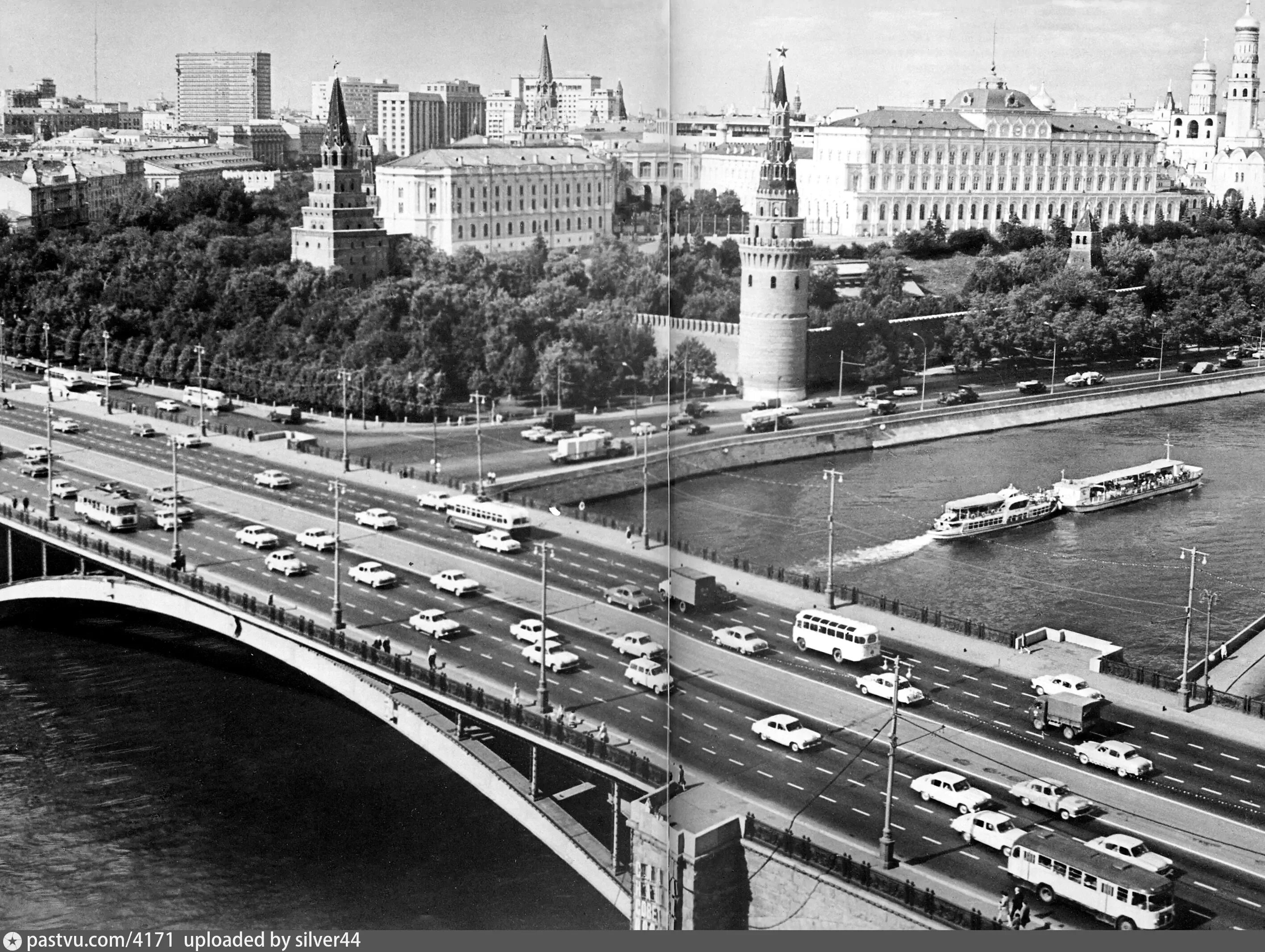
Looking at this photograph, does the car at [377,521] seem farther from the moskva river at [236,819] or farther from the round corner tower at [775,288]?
the round corner tower at [775,288]

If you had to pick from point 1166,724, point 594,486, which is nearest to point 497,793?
point 1166,724

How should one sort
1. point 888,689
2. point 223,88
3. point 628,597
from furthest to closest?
1. point 223,88
2. point 628,597
3. point 888,689

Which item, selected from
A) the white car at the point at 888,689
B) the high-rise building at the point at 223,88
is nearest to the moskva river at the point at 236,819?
the white car at the point at 888,689

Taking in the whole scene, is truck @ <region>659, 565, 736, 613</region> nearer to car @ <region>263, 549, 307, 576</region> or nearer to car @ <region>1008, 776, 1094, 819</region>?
car @ <region>263, 549, 307, 576</region>

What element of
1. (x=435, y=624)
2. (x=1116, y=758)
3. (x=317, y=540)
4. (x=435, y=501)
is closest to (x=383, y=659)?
(x=435, y=624)

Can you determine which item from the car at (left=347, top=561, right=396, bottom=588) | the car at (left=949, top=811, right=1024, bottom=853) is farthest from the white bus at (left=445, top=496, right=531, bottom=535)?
the car at (left=949, top=811, right=1024, bottom=853)

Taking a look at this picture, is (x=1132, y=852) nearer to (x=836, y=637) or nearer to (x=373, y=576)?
(x=836, y=637)
